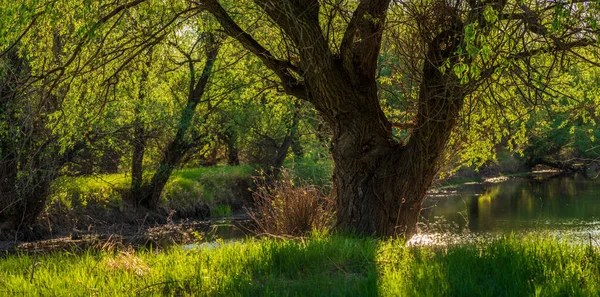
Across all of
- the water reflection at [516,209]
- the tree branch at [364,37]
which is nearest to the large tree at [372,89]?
the tree branch at [364,37]

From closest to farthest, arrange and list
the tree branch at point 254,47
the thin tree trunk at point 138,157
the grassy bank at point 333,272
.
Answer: the grassy bank at point 333,272
the tree branch at point 254,47
the thin tree trunk at point 138,157

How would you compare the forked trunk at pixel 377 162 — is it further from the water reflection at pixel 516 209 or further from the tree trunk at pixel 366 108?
the water reflection at pixel 516 209

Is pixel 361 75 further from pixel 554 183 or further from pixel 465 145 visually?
pixel 554 183

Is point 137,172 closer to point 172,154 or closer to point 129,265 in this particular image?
point 172,154

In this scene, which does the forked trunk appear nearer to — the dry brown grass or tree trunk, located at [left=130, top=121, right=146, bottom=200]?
the dry brown grass

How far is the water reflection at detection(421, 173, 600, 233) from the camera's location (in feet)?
63.0

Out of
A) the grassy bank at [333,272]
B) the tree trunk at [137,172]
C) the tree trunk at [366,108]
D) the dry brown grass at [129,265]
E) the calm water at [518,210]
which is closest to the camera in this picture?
the grassy bank at [333,272]

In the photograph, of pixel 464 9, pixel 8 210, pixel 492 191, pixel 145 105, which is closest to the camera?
pixel 464 9

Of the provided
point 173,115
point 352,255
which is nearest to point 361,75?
point 352,255

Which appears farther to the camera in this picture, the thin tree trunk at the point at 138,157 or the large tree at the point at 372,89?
the thin tree trunk at the point at 138,157

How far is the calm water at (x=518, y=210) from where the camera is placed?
60.8 feet

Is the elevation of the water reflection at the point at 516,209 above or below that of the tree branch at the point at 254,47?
below

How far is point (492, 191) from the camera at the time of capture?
1268 inches

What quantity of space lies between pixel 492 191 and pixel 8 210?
23.8 meters
